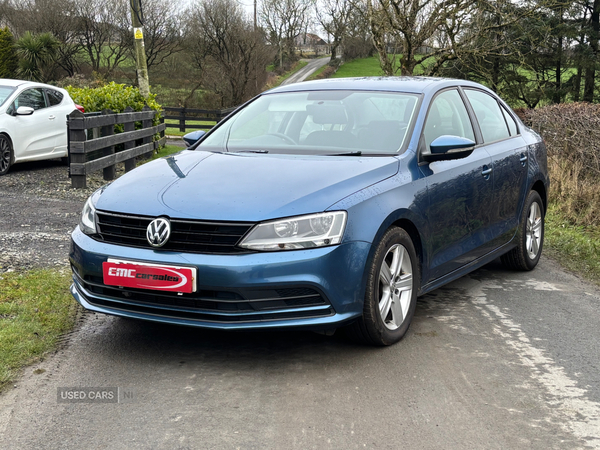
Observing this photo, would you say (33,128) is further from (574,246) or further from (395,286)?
(395,286)

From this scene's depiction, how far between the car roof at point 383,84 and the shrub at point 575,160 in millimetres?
4711

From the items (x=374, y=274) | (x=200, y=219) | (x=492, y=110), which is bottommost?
(x=374, y=274)

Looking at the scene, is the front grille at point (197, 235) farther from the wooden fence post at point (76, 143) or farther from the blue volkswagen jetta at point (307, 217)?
the wooden fence post at point (76, 143)

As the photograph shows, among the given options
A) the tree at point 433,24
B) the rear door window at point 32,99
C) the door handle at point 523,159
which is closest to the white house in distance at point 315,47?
the tree at point 433,24

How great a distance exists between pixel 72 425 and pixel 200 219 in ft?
3.86

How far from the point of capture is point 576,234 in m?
8.70

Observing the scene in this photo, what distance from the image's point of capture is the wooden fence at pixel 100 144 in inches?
436

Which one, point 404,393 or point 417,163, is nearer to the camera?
point 404,393

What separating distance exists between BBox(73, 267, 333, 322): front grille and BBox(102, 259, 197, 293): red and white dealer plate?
55mm

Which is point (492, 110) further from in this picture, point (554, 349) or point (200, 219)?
point (200, 219)

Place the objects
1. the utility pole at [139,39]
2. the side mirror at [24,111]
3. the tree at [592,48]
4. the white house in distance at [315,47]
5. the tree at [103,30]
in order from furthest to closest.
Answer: the white house in distance at [315,47]
the tree at [103,30]
the tree at [592,48]
the utility pole at [139,39]
the side mirror at [24,111]

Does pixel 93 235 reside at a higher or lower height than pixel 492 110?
lower

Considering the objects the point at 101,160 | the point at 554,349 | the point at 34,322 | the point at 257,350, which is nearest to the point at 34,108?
the point at 101,160

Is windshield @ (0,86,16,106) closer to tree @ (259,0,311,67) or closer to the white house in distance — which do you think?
tree @ (259,0,311,67)
